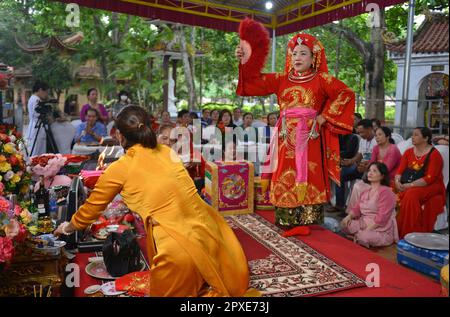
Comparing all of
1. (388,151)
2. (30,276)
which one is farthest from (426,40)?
(30,276)

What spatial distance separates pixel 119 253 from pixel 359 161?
3.62 meters

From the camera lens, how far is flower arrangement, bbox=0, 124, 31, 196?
8.54ft

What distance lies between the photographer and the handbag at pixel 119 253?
2.72 m

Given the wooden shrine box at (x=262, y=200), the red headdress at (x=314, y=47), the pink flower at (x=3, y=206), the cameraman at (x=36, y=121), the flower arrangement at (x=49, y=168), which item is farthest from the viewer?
the cameraman at (x=36, y=121)

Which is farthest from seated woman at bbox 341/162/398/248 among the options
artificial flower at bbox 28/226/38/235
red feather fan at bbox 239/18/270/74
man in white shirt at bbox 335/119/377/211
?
artificial flower at bbox 28/226/38/235

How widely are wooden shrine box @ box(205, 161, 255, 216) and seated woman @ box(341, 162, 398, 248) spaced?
109 centimetres

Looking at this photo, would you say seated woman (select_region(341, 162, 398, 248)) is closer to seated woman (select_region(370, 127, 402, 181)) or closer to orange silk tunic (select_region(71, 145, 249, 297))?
seated woman (select_region(370, 127, 402, 181))

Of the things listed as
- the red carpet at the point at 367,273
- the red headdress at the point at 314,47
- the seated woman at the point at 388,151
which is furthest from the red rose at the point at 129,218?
the seated woman at the point at 388,151

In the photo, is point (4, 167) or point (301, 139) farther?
point (301, 139)

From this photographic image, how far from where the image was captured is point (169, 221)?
228 centimetres

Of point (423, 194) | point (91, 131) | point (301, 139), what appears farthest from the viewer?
point (91, 131)

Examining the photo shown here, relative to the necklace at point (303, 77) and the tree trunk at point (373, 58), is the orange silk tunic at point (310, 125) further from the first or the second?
the tree trunk at point (373, 58)

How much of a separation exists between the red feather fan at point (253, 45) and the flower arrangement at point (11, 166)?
6.83ft

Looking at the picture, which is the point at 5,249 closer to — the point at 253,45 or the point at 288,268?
the point at 288,268
